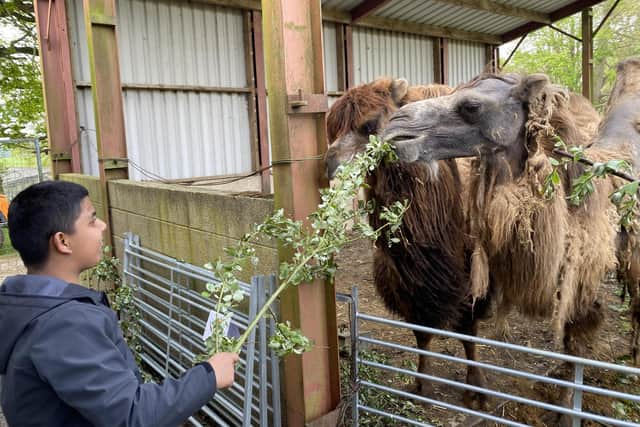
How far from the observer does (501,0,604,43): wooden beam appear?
43.0 feet

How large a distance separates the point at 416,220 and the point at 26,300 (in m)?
2.40

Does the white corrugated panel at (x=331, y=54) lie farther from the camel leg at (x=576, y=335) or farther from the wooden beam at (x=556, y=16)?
the camel leg at (x=576, y=335)

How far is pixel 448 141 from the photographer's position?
2.68m

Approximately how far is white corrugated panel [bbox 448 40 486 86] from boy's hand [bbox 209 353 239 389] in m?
13.8

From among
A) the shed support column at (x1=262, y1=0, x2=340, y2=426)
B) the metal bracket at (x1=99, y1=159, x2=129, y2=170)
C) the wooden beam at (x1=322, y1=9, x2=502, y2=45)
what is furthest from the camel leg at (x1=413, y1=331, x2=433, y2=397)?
the wooden beam at (x1=322, y1=9, x2=502, y2=45)

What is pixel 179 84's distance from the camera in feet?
32.0

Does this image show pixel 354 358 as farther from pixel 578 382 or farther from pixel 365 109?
pixel 365 109

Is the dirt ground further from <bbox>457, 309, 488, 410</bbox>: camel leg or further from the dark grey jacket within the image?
the dark grey jacket

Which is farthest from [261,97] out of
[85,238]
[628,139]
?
[85,238]

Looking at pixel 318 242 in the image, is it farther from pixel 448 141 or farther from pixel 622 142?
pixel 622 142

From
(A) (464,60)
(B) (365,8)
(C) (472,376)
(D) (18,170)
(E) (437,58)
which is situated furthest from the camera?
(A) (464,60)

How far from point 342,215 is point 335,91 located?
387 inches

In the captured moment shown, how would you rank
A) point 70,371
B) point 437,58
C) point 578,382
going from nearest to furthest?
point 70,371 → point 578,382 → point 437,58

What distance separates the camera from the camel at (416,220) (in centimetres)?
324
